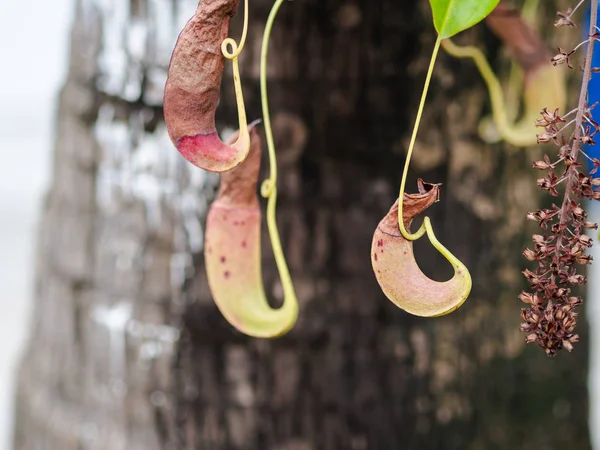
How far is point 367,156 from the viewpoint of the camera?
840mm

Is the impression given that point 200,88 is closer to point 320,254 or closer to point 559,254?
point 559,254

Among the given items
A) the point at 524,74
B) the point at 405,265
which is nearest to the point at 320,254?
the point at 524,74

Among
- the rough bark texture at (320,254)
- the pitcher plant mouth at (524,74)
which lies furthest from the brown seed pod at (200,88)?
the rough bark texture at (320,254)

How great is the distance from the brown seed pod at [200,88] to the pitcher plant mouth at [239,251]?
0.07 meters

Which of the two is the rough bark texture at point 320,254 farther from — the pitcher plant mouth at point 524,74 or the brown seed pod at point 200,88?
the brown seed pod at point 200,88

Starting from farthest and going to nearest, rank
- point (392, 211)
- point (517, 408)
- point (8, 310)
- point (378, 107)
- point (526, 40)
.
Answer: point (8, 310), point (517, 408), point (378, 107), point (526, 40), point (392, 211)

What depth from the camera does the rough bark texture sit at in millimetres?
828

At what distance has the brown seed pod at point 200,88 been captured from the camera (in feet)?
1.26

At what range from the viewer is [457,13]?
37 centimetres

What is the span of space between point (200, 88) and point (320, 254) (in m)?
0.49

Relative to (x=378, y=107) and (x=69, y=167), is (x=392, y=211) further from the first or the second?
(x=69, y=167)

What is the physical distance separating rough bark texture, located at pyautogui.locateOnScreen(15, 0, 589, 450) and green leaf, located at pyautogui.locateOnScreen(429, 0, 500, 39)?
0.45m

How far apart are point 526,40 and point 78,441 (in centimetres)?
80

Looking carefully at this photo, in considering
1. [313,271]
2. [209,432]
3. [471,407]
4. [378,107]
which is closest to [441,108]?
[378,107]
